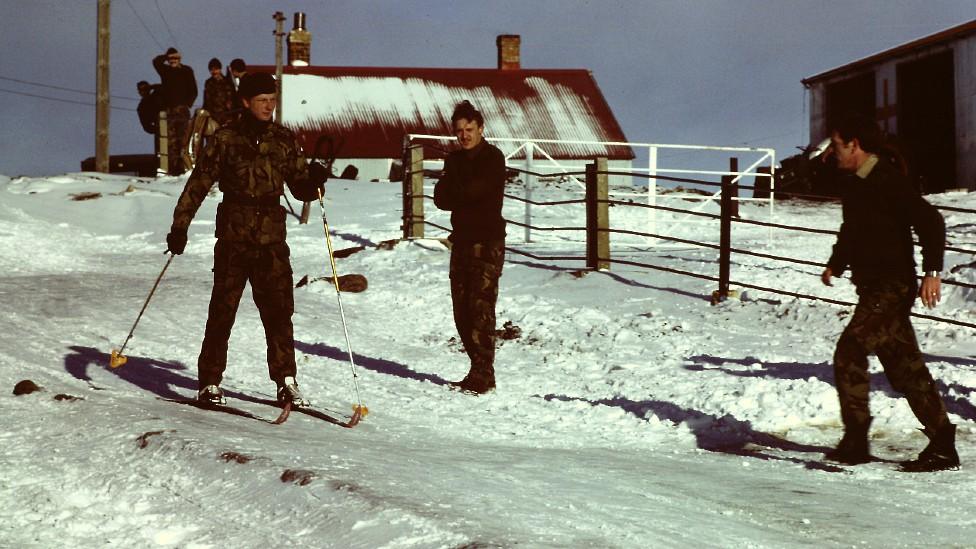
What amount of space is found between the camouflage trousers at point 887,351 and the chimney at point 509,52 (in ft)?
119

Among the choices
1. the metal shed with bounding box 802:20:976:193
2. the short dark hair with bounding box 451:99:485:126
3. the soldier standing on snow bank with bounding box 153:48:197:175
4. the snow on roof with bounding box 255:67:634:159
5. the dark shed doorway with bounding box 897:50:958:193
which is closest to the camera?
the short dark hair with bounding box 451:99:485:126

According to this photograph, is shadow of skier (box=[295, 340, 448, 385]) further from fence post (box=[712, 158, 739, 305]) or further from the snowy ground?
fence post (box=[712, 158, 739, 305])

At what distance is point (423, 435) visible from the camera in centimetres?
669

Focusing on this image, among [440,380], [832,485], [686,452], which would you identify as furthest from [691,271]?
[832,485]

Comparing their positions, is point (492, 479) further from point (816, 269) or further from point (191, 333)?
point (816, 269)

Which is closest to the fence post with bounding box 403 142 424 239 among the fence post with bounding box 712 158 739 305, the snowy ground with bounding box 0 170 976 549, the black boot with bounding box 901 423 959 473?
the snowy ground with bounding box 0 170 976 549

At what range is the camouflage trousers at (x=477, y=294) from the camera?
8055 millimetres

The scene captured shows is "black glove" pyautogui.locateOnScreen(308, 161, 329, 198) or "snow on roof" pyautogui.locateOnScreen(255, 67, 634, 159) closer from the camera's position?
"black glove" pyautogui.locateOnScreen(308, 161, 329, 198)

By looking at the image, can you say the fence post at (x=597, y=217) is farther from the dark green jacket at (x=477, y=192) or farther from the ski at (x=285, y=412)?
A: the ski at (x=285, y=412)

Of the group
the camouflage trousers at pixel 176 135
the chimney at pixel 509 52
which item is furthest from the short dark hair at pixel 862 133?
the chimney at pixel 509 52

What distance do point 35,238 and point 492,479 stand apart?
12.7 m

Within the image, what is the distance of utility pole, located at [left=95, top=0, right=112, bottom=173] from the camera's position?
2500 centimetres

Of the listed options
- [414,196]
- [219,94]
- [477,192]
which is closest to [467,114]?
[477,192]

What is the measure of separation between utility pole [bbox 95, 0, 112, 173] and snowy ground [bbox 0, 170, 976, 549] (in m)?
11.1
